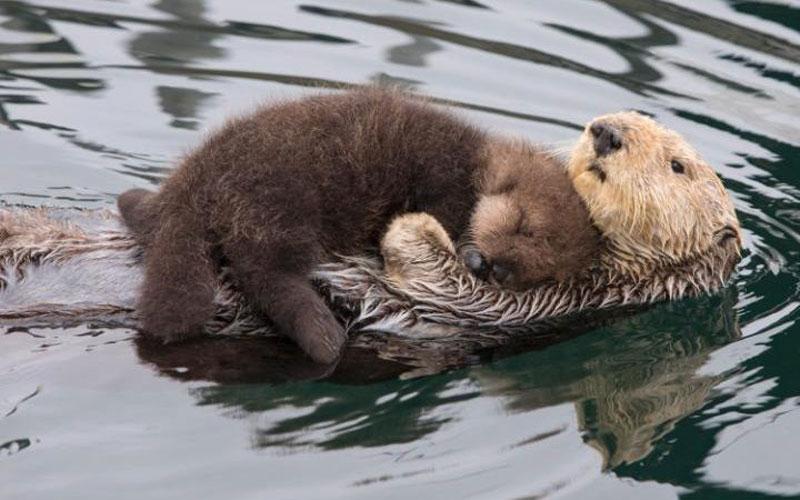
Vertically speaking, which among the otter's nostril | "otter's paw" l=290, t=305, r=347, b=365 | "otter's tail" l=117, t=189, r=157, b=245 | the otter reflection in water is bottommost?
the otter reflection in water

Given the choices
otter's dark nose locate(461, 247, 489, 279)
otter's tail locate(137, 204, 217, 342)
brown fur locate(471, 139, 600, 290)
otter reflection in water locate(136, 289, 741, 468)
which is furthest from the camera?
otter's dark nose locate(461, 247, 489, 279)

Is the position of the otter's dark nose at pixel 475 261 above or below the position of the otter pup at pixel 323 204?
below

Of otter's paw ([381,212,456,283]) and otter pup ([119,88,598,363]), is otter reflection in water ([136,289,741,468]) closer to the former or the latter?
otter pup ([119,88,598,363])

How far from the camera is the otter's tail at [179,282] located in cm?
513

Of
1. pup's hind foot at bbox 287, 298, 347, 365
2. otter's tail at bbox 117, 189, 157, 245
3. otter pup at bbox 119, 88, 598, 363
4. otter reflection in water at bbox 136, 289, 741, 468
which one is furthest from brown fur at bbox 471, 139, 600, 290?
otter's tail at bbox 117, 189, 157, 245

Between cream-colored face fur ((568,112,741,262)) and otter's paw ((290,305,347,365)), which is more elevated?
cream-colored face fur ((568,112,741,262))

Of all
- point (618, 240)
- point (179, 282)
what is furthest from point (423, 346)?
point (179, 282)

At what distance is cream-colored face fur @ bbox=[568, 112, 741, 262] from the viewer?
563 cm

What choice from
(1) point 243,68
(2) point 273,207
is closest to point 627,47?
(1) point 243,68

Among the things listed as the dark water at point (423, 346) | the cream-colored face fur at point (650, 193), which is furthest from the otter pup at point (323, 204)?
the dark water at point (423, 346)

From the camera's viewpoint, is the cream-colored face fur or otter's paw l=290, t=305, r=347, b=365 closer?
otter's paw l=290, t=305, r=347, b=365

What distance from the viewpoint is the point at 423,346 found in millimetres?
5660

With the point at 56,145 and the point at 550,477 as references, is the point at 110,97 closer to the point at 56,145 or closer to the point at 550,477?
the point at 56,145

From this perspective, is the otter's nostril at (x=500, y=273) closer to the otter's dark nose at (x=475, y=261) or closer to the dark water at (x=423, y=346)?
the otter's dark nose at (x=475, y=261)
